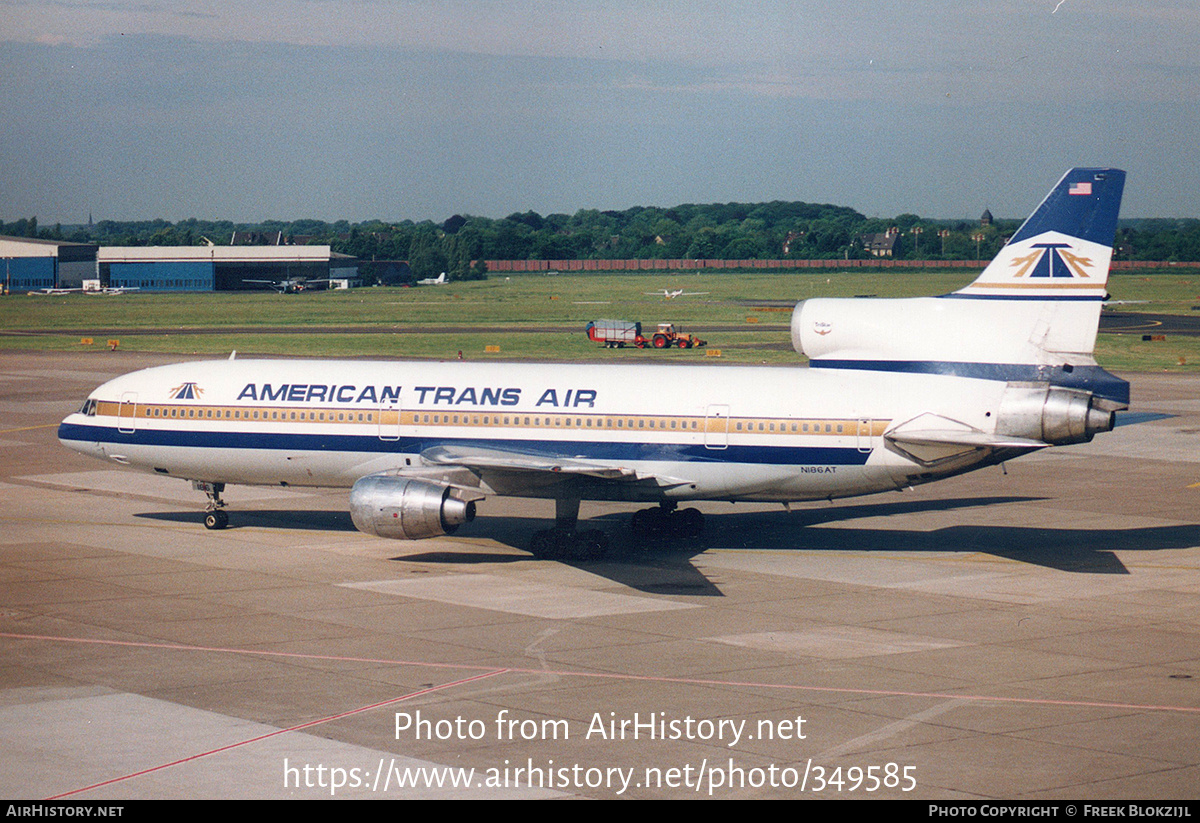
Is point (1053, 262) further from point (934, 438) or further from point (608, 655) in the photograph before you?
point (608, 655)

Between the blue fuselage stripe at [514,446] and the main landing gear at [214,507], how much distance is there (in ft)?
6.62

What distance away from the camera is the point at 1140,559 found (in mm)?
36781

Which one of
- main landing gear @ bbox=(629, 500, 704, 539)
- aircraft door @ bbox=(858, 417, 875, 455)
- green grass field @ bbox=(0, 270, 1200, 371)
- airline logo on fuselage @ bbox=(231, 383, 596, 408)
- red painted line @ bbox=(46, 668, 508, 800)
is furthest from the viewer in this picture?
green grass field @ bbox=(0, 270, 1200, 371)

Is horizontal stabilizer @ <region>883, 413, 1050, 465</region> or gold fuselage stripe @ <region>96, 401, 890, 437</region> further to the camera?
gold fuselage stripe @ <region>96, 401, 890, 437</region>

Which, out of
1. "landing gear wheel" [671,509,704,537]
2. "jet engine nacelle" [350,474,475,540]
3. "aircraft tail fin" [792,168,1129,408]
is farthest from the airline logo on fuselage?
"aircraft tail fin" [792,168,1129,408]

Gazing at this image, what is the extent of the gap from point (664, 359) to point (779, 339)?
23214 mm

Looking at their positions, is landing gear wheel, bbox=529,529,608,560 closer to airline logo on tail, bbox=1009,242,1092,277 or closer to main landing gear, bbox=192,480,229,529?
main landing gear, bbox=192,480,229,529

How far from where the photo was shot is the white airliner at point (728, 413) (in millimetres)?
34781

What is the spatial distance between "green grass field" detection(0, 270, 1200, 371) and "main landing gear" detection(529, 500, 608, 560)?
185 ft

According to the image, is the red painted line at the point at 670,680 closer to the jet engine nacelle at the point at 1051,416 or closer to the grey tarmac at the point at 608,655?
the grey tarmac at the point at 608,655

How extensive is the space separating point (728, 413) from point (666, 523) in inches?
201

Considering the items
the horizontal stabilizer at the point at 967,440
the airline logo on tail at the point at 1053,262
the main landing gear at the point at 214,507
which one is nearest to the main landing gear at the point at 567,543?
the horizontal stabilizer at the point at 967,440

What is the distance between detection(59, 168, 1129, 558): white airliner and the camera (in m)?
34.8

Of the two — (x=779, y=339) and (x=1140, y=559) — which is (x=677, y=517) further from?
(x=779, y=339)
